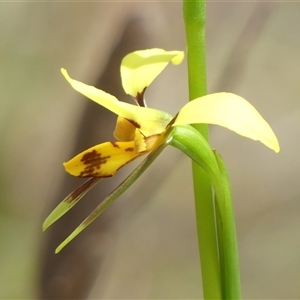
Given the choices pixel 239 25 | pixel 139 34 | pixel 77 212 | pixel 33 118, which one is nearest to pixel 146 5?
pixel 139 34

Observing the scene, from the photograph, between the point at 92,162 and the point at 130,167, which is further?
the point at 130,167

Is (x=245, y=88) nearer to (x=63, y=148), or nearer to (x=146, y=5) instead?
(x=146, y=5)

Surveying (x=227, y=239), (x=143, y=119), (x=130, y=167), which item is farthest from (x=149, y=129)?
(x=130, y=167)

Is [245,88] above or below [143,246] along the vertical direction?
above

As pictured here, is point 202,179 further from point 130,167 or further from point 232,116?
point 130,167

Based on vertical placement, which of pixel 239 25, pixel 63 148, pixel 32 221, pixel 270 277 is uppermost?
pixel 239 25

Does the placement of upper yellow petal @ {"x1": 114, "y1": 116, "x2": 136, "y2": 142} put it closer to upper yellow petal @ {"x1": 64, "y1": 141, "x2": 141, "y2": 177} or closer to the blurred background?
upper yellow petal @ {"x1": 64, "y1": 141, "x2": 141, "y2": 177}

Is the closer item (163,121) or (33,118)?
(163,121)
